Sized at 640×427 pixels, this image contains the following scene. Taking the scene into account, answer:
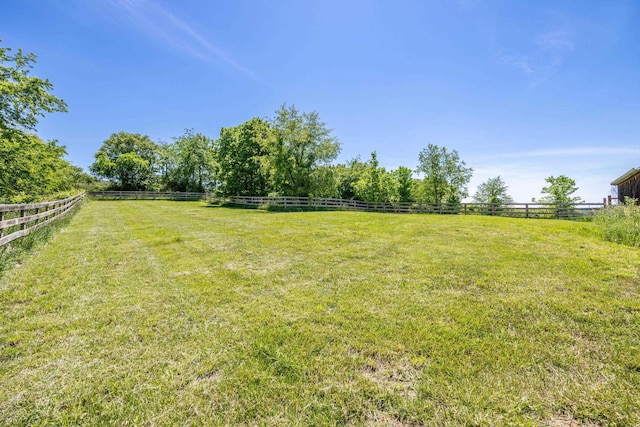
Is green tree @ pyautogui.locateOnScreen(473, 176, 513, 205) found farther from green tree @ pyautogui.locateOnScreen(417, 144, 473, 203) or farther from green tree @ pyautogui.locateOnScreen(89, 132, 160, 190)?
green tree @ pyautogui.locateOnScreen(89, 132, 160, 190)

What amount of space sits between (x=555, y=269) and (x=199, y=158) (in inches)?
1861

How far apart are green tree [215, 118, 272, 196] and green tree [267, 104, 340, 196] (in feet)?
15.8

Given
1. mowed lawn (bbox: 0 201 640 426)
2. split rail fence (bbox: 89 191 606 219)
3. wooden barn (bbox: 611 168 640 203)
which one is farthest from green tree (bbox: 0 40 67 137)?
wooden barn (bbox: 611 168 640 203)

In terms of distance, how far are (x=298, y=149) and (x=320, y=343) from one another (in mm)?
26073

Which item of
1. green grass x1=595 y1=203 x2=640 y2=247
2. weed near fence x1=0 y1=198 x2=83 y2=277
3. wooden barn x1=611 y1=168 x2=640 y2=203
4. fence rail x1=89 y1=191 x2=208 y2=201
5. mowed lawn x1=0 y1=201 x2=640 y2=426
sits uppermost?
wooden barn x1=611 y1=168 x2=640 y2=203

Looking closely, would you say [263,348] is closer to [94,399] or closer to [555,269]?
[94,399]

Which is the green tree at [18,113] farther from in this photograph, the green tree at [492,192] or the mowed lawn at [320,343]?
the green tree at [492,192]

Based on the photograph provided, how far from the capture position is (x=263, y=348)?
272 centimetres

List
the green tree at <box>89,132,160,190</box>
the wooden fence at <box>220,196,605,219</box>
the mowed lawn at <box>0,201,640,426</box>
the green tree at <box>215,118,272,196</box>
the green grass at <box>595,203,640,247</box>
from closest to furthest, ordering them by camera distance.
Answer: the mowed lawn at <box>0,201,640,426</box> < the green grass at <box>595,203,640,247</box> < the wooden fence at <box>220,196,605,219</box> < the green tree at <box>215,118,272,196</box> < the green tree at <box>89,132,160,190</box>

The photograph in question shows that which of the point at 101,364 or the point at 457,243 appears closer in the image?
the point at 101,364

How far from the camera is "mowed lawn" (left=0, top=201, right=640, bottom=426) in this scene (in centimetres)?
202

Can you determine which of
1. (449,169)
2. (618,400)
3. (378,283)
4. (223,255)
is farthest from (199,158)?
(618,400)

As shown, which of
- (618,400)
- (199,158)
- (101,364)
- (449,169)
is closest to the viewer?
(618,400)

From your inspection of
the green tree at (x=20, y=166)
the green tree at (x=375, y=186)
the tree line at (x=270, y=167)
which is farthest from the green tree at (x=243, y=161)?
the green tree at (x=20, y=166)
